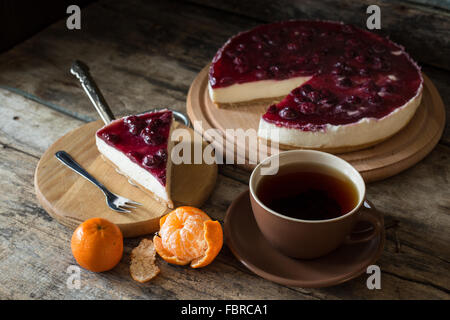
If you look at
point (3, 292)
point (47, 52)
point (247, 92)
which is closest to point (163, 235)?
point (3, 292)

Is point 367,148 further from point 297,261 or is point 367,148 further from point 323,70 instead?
point 297,261

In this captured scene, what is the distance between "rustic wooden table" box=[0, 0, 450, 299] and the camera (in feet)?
5.46

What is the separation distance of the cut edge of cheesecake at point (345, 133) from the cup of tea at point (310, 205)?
0.42 metres

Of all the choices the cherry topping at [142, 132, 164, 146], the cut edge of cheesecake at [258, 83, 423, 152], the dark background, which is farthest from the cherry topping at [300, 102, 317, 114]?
the dark background

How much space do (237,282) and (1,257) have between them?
830 millimetres

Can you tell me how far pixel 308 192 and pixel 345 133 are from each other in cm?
51

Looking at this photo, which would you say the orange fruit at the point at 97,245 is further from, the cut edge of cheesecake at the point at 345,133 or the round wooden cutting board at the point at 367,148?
the cut edge of cheesecake at the point at 345,133

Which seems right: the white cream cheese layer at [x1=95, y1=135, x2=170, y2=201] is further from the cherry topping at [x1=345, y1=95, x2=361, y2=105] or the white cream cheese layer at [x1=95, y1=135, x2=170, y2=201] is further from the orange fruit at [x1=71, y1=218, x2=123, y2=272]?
the cherry topping at [x1=345, y1=95, x2=361, y2=105]

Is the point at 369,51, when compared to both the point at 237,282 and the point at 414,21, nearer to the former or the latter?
the point at 414,21

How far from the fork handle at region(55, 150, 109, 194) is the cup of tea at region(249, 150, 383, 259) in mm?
672

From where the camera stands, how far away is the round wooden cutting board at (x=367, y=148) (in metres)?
2.07

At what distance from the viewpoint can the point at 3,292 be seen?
1639 millimetres

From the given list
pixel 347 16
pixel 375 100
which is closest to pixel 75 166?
pixel 375 100

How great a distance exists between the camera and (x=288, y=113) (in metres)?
2.15
